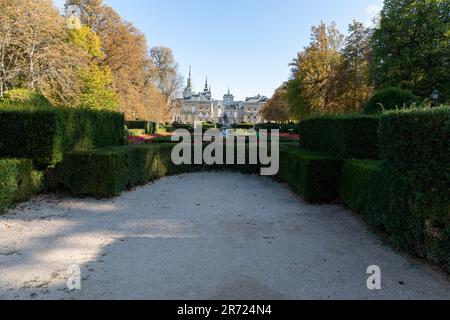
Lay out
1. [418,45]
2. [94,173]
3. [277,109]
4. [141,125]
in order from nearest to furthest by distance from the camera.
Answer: [94,173] → [418,45] → [141,125] → [277,109]

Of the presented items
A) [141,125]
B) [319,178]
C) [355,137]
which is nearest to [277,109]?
[141,125]

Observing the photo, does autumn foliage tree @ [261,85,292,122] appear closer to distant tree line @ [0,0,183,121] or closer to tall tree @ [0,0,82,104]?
distant tree line @ [0,0,183,121]

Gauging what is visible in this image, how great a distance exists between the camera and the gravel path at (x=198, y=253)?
406 cm

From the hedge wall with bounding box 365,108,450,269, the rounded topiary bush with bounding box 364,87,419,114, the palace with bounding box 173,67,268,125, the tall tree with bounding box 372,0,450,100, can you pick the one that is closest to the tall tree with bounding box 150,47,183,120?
the tall tree with bounding box 372,0,450,100

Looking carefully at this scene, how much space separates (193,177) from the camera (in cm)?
1409

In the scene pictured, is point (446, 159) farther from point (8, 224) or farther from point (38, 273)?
point (8, 224)

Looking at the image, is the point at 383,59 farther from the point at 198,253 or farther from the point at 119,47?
the point at 198,253

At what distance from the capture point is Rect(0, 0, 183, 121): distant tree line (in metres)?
18.4

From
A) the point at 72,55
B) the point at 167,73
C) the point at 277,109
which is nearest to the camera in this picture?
the point at 72,55

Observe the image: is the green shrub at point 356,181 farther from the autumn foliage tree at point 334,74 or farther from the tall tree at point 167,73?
the tall tree at point 167,73

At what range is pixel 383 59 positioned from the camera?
949 inches

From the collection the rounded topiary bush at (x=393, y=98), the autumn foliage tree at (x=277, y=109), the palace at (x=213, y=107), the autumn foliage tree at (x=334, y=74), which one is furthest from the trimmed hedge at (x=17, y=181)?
the palace at (x=213, y=107)

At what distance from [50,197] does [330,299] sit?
8224 mm

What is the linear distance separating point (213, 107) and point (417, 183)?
124169 mm
